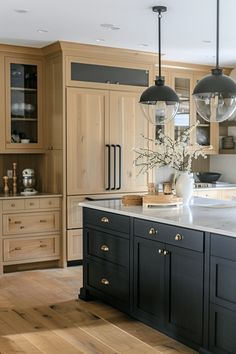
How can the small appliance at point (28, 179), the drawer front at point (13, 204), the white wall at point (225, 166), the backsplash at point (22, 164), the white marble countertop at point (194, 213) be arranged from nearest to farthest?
the white marble countertop at point (194, 213), the drawer front at point (13, 204), the small appliance at point (28, 179), the backsplash at point (22, 164), the white wall at point (225, 166)

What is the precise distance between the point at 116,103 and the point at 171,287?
3091 millimetres

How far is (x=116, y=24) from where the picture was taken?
495cm

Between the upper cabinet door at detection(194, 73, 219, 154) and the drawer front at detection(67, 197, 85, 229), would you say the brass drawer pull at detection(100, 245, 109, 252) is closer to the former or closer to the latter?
the drawer front at detection(67, 197, 85, 229)

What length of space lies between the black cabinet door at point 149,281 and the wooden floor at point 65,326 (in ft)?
0.49

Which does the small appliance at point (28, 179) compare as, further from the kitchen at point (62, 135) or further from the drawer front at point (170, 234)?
the drawer front at point (170, 234)

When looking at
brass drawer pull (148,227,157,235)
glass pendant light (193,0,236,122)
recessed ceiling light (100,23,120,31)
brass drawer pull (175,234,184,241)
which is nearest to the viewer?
brass drawer pull (175,234,184,241)

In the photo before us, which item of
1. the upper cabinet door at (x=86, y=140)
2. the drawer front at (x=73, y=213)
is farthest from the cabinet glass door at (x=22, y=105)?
the drawer front at (x=73, y=213)

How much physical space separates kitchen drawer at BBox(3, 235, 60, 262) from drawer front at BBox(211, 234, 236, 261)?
119 inches

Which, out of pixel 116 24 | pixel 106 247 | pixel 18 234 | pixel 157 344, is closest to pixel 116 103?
pixel 116 24

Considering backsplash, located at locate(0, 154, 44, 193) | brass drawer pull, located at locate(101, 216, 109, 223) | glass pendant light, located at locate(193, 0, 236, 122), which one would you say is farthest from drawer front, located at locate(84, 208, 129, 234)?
backsplash, located at locate(0, 154, 44, 193)

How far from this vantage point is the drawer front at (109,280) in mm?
4158

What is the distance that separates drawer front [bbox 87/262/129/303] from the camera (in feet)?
13.6

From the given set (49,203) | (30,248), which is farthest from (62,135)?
(30,248)

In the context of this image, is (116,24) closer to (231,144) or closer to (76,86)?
(76,86)
